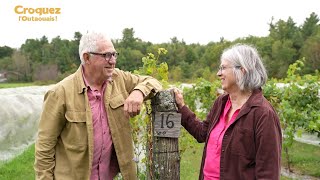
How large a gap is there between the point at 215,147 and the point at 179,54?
26655 millimetres

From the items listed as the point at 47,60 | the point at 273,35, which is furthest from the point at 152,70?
the point at 47,60

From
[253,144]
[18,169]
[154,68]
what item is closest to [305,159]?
[154,68]

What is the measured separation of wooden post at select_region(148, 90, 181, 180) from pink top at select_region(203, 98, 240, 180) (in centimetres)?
23

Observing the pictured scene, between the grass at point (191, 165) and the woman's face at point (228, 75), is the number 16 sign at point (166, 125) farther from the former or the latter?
the grass at point (191, 165)

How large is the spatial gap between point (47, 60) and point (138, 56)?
17134 mm

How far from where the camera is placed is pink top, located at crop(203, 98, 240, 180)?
2219 millimetres

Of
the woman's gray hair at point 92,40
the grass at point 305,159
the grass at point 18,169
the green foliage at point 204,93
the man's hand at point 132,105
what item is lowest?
the grass at point 305,159

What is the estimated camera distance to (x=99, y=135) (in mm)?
2217

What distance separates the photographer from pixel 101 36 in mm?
2174

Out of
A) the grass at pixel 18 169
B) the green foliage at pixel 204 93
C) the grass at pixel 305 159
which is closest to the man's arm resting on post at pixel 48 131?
the grass at pixel 18 169

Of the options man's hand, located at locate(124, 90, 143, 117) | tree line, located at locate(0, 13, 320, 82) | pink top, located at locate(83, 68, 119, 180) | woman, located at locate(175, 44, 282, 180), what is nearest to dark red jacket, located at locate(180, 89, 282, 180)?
woman, located at locate(175, 44, 282, 180)

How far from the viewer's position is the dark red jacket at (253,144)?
1995 mm

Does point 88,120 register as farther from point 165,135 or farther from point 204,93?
point 204,93

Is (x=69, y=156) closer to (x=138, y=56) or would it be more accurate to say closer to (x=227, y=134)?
(x=227, y=134)
